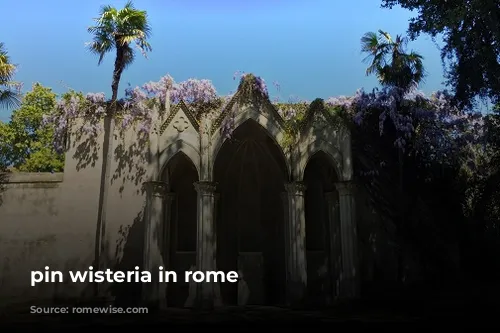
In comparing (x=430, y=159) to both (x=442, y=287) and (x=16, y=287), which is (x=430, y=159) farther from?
(x=16, y=287)

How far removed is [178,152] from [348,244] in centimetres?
681

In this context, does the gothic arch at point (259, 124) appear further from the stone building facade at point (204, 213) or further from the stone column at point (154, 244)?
the stone column at point (154, 244)

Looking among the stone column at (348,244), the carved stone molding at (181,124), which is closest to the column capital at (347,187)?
the stone column at (348,244)

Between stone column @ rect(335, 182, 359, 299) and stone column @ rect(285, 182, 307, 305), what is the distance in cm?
133

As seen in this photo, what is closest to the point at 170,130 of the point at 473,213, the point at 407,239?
the point at 407,239

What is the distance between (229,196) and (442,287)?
919cm

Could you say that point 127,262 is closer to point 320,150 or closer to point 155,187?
point 155,187

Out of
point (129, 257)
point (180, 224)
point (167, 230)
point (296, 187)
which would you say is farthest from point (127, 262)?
point (296, 187)

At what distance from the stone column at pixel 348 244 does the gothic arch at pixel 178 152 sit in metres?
5.16

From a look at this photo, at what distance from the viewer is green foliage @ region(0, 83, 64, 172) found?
95.7 ft

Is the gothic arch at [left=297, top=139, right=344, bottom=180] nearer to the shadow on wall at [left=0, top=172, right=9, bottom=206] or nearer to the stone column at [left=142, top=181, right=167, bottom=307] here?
the stone column at [left=142, top=181, right=167, bottom=307]

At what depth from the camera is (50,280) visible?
17.4 m

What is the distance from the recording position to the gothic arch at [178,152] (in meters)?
15.8

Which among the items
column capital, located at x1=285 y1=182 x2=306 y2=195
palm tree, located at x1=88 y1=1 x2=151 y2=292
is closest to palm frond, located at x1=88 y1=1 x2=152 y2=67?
palm tree, located at x1=88 y1=1 x2=151 y2=292
